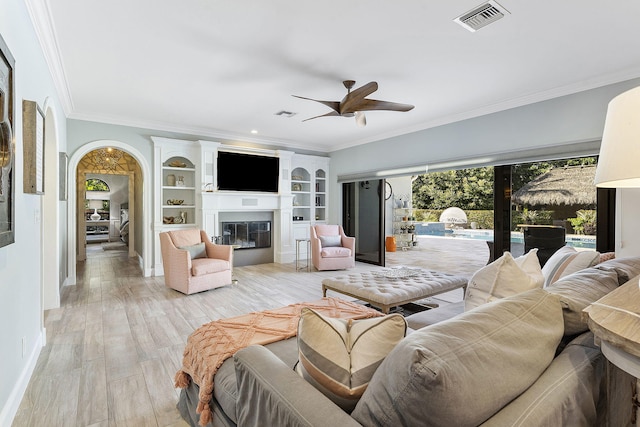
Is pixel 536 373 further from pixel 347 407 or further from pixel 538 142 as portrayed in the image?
pixel 538 142

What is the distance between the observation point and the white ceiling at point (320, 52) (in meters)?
2.36

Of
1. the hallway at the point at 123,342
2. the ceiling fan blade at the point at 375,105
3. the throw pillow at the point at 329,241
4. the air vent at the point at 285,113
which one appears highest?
the air vent at the point at 285,113

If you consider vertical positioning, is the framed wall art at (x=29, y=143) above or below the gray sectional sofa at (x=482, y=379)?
above

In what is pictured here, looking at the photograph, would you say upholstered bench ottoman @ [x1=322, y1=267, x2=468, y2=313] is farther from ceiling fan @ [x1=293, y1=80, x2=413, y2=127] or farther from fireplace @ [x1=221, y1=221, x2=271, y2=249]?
fireplace @ [x1=221, y1=221, x2=271, y2=249]

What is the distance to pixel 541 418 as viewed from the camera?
78cm

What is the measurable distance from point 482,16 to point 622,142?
195 cm

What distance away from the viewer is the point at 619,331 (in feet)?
2.51

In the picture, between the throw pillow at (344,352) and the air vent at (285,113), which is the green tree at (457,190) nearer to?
the air vent at (285,113)

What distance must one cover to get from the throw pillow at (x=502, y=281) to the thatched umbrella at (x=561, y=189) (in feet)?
10.4

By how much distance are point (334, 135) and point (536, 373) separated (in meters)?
5.78

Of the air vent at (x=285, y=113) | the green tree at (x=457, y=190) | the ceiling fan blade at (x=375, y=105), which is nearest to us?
the ceiling fan blade at (x=375, y=105)

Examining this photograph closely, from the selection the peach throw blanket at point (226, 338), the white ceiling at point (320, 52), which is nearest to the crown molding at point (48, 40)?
the white ceiling at point (320, 52)

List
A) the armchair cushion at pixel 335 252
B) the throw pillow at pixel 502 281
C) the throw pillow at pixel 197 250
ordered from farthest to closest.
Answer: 1. the armchair cushion at pixel 335 252
2. the throw pillow at pixel 197 250
3. the throw pillow at pixel 502 281

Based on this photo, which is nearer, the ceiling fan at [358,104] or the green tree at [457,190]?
the ceiling fan at [358,104]
